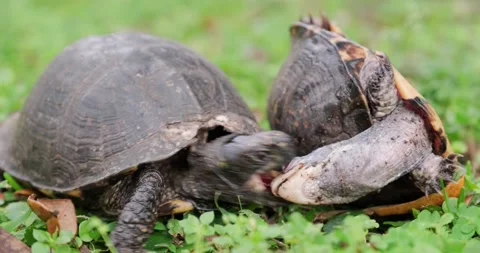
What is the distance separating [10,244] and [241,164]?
1151 millimetres

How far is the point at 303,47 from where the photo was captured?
165 inches

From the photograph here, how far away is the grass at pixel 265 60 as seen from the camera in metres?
2.90

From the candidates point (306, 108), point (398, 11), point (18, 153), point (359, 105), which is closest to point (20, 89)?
point (18, 153)

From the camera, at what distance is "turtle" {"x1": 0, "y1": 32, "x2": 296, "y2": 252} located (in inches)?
134

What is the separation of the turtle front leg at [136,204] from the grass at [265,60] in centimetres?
12

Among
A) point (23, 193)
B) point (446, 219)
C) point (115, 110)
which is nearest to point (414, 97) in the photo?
point (446, 219)

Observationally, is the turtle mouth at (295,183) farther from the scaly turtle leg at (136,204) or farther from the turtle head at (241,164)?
the scaly turtle leg at (136,204)

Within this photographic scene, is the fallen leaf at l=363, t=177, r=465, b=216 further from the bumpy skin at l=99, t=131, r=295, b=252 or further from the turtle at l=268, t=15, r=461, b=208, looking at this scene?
the bumpy skin at l=99, t=131, r=295, b=252

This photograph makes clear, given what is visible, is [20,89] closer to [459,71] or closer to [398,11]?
[459,71]

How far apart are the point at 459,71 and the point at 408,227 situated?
3185 millimetres

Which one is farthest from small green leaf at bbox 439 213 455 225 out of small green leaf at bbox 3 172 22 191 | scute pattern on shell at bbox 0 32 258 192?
small green leaf at bbox 3 172 22 191

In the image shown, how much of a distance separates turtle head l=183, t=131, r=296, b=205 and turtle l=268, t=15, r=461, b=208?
8 cm

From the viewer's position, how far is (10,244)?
10.6 feet

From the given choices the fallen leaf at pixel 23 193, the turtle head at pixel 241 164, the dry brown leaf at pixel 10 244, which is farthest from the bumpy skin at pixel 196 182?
the fallen leaf at pixel 23 193
